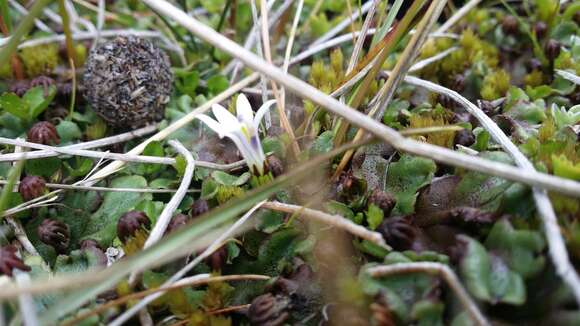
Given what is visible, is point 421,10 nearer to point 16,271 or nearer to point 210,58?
point 210,58

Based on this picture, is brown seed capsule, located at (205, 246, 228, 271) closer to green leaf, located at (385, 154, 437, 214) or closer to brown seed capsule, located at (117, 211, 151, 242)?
brown seed capsule, located at (117, 211, 151, 242)

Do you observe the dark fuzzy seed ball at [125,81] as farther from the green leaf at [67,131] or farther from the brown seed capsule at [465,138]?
the brown seed capsule at [465,138]

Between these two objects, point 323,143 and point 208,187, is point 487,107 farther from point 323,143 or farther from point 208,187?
point 208,187

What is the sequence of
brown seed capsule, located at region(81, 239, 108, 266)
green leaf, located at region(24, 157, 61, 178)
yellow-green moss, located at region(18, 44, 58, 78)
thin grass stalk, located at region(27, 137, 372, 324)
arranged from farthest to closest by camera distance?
yellow-green moss, located at region(18, 44, 58, 78) < green leaf, located at region(24, 157, 61, 178) < brown seed capsule, located at region(81, 239, 108, 266) < thin grass stalk, located at region(27, 137, 372, 324)

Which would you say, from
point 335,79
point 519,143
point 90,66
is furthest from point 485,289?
point 90,66

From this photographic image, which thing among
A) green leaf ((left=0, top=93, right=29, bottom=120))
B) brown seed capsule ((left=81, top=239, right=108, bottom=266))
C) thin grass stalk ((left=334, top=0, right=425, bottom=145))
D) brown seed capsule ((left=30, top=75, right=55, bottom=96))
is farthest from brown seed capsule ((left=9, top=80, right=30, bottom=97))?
thin grass stalk ((left=334, top=0, right=425, bottom=145))
